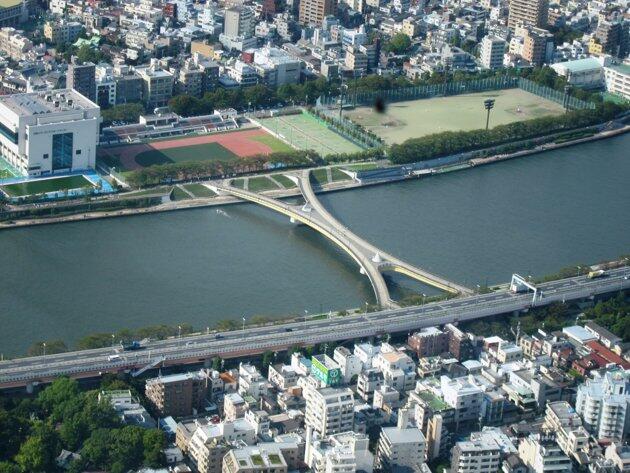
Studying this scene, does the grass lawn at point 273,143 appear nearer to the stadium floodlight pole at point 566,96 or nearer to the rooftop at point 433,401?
the stadium floodlight pole at point 566,96

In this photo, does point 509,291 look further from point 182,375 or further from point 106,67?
point 106,67

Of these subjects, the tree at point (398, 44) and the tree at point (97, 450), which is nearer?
the tree at point (97, 450)

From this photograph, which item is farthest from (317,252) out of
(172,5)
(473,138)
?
(172,5)

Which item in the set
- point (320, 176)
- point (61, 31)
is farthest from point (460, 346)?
point (61, 31)

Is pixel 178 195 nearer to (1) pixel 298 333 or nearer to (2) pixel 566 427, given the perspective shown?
(1) pixel 298 333

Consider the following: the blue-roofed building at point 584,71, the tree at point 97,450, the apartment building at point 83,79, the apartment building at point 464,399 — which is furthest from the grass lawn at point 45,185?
the blue-roofed building at point 584,71
